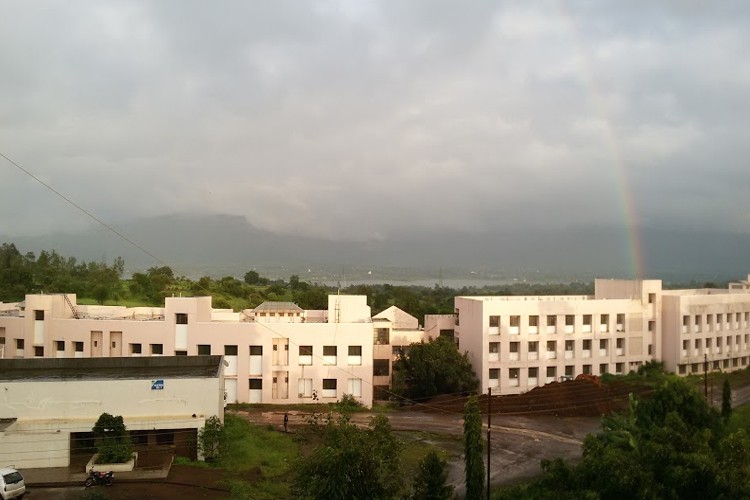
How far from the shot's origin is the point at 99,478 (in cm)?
1920

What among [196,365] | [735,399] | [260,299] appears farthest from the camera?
[260,299]

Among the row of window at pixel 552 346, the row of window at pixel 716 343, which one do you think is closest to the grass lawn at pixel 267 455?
the row of window at pixel 552 346

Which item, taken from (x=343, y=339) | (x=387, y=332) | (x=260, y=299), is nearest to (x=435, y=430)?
(x=343, y=339)

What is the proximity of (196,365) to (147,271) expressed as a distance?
240 feet

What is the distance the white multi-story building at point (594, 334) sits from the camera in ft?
131

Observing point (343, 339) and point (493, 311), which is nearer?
point (343, 339)

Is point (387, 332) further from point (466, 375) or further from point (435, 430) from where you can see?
point (435, 430)

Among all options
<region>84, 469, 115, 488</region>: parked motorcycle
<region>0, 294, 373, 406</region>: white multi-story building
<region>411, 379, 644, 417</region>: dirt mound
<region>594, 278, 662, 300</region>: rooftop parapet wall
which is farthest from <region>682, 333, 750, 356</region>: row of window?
<region>84, 469, 115, 488</region>: parked motorcycle

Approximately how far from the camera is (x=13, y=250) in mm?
99750

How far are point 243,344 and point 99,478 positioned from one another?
15.8m

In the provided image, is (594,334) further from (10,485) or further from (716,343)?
(10,485)

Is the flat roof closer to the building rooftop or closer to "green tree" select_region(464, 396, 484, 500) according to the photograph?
the building rooftop

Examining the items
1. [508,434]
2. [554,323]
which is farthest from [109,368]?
[554,323]

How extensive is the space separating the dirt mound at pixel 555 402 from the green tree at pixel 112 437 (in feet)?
62.2
